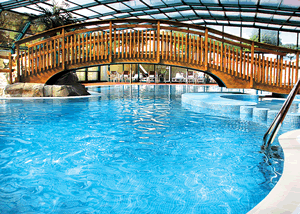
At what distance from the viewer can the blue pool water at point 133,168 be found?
1.82 m

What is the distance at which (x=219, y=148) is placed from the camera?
3.10 metres

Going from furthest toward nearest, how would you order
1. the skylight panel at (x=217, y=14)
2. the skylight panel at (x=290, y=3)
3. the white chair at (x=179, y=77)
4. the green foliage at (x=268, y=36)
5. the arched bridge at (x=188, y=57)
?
the white chair at (x=179, y=77), the green foliage at (x=268, y=36), the skylight panel at (x=217, y=14), the skylight panel at (x=290, y=3), the arched bridge at (x=188, y=57)

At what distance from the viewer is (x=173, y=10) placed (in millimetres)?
17266

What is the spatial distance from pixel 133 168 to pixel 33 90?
7644 millimetres

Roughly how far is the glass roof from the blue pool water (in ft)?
39.0

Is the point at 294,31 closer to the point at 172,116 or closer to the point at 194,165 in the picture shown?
the point at 172,116

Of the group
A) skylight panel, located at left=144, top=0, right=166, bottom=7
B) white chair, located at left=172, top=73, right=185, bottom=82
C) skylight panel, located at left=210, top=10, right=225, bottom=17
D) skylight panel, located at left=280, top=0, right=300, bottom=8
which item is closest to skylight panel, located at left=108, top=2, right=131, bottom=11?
skylight panel, located at left=144, top=0, right=166, bottom=7

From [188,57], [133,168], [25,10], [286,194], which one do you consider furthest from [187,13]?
[286,194]

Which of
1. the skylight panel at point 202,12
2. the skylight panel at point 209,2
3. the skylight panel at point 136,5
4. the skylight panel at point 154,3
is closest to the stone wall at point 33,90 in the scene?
the skylight panel at point 136,5

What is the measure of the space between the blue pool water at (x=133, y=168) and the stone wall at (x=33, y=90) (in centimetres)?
478

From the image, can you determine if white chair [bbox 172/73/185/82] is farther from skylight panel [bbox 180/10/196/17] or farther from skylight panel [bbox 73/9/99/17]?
skylight panel [bbox 73/9/99/17]

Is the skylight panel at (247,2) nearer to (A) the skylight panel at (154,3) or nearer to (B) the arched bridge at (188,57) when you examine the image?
(A) the skylight panel at (154,3)

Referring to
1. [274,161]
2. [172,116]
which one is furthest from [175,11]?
[274,161]

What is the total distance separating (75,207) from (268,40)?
2243cm
